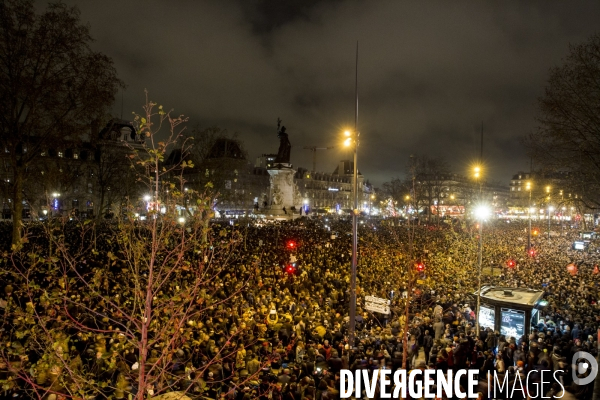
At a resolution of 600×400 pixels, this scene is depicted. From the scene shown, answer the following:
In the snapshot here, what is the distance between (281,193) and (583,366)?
124 feet

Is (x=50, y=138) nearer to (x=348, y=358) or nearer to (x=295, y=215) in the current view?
(x=348, y=358)

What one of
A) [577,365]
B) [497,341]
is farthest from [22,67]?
[577,365]

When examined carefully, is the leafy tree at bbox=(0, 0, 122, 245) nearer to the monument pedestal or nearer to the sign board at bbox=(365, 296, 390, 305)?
the sign board at bbox=(365, 296, 390, 305)

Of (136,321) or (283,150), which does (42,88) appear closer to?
(136,321)

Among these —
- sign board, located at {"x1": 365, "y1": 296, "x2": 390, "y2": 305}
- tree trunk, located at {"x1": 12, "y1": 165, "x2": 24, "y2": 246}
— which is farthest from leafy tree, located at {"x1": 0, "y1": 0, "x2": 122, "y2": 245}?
sign board, located at {"x1": 365, "y1": 296, "x2": 390, "y2": 305}

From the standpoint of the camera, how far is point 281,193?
4525cm

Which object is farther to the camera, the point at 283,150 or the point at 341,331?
the point at 283,150

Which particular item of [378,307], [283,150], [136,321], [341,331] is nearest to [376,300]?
[378,307]

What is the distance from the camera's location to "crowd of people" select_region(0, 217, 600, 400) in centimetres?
812

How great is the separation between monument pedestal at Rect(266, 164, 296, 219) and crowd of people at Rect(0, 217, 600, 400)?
2223cm

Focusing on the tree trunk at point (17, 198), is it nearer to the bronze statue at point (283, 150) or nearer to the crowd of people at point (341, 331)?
the crowd of people at point (341, 331)

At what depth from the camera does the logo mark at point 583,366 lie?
889 cm

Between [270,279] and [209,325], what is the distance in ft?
16.9

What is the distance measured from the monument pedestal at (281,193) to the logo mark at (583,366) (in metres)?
36.2
